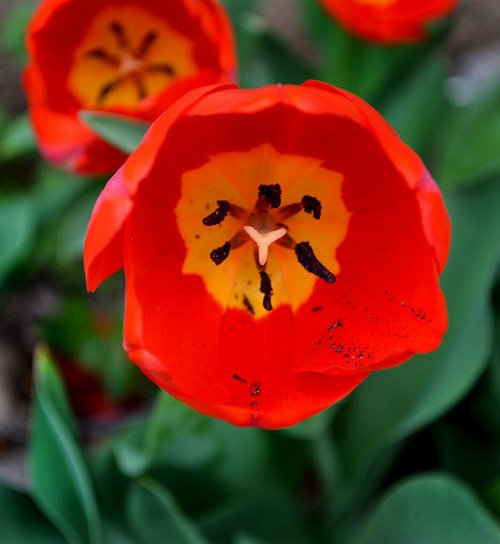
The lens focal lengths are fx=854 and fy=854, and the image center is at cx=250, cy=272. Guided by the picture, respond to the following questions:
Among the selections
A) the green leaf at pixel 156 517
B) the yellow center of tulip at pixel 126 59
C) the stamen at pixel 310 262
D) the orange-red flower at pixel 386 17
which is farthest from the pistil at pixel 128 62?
the green leaf at pixel 156 517

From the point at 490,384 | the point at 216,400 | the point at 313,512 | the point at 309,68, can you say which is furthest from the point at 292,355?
the point at 309,68

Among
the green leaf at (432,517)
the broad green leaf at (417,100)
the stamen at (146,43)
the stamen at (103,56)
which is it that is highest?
the stamen at (146,43)

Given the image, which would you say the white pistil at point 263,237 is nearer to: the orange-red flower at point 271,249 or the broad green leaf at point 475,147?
the orange-red flower at point 271,249

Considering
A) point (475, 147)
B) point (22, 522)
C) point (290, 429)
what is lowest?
point (22, 522)

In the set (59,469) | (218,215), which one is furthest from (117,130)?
(59,469)

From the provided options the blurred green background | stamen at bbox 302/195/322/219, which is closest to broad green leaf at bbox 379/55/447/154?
the blurred green background

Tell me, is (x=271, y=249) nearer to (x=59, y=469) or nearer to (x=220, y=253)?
(x=220, y=253)
